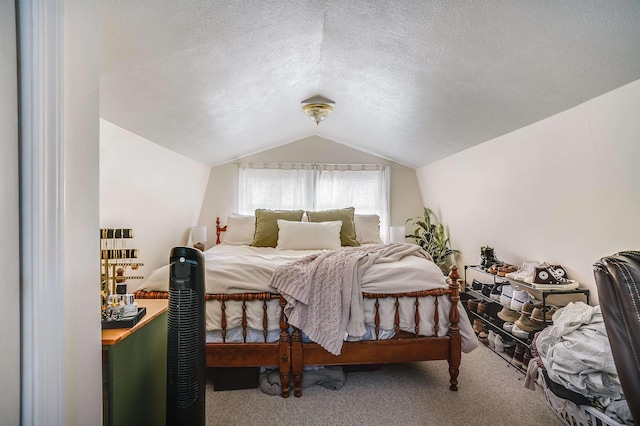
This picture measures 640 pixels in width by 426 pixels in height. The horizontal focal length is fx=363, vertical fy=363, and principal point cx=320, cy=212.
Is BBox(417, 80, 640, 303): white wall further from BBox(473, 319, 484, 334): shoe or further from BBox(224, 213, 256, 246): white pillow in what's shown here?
BBox(224, 213, 256, 246): white pillow

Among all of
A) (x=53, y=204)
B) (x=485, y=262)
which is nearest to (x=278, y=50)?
(x=53, y=204)

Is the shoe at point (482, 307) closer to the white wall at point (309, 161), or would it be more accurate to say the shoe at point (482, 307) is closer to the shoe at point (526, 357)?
the shoe at point (526, 357)

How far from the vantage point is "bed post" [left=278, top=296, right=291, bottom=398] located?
233cm

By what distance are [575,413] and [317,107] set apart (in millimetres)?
2908

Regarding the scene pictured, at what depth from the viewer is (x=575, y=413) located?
1770 millimetres

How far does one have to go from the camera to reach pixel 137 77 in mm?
2023

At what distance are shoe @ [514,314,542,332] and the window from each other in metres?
2.69

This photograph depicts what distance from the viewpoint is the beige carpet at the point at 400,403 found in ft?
6.79

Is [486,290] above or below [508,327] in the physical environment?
above

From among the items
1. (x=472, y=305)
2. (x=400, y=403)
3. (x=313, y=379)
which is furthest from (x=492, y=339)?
(x=313, y=379)

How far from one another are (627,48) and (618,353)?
146 cm

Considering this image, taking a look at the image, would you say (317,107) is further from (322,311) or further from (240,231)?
(322,311)

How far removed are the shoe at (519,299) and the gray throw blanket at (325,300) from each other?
1270 millimetres

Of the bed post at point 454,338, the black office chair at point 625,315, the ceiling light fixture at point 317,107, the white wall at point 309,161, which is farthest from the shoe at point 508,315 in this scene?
the white wall at point 309,161
